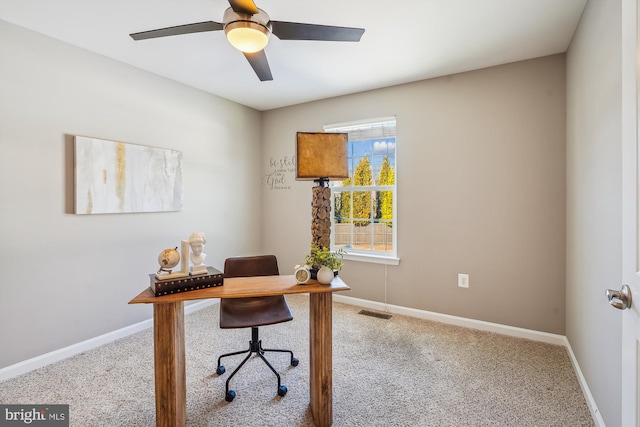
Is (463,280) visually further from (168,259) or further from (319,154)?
(168,259)

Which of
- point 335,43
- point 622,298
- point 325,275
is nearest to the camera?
point 622,298

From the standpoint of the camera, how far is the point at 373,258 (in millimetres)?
3400

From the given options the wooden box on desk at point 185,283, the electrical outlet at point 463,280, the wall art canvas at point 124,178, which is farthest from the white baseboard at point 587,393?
the wall art canvas at point 124,178

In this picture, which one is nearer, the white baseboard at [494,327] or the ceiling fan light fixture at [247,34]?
the ceiling fan light fixture at [247,34]

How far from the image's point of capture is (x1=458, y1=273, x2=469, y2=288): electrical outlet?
2.90 metres

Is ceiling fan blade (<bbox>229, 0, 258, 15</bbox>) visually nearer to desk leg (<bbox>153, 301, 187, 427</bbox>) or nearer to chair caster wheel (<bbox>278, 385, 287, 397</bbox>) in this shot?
desk leg (<bbox>153, 301, 187, 427</bbox>)

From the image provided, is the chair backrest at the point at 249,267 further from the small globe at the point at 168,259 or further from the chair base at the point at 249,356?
the small globe at the point at 168,259

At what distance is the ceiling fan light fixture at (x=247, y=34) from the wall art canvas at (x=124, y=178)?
1.75 metres

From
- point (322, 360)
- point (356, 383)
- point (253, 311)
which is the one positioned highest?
point (253, 311)

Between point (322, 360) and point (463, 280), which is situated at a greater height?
point (463, 280)

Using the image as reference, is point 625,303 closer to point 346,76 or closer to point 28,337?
point 346,76

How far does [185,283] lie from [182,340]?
337 millimetres

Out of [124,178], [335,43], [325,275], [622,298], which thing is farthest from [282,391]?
[335,43]

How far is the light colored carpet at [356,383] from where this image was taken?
1701 millimetres
